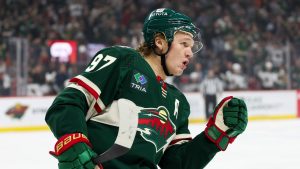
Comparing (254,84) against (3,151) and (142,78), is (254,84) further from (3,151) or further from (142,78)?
(142,78)

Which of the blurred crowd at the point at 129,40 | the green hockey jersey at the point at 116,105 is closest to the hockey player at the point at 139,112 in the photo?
the green hockey jersey at the point at 116,105

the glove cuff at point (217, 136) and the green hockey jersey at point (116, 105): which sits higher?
the green hockey jersey at point (116, 105)

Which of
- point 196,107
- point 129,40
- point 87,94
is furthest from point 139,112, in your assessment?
point 129,40

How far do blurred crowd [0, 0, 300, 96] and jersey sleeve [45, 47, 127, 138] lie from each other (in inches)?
324

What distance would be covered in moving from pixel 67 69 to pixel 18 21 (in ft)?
9.08

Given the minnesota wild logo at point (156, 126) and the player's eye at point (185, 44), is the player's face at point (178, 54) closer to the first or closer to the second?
the player's eye at point (185, 44)

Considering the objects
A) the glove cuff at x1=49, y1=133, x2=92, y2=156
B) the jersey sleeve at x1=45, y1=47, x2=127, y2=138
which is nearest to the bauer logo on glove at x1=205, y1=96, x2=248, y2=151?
the jersey sleeve at x1=45, y1=47, x2=127, y2=138

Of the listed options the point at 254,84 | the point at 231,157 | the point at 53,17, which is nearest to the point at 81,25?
the point at 53,17

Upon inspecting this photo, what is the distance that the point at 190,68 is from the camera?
11.9 meters

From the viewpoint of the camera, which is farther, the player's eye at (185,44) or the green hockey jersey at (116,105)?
the player's eye at (185,44)

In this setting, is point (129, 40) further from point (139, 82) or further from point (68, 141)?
point (68, 141)

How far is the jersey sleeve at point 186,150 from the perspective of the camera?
8.04 feet

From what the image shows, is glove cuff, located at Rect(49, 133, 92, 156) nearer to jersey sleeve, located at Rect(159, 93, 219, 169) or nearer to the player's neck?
the player's neck

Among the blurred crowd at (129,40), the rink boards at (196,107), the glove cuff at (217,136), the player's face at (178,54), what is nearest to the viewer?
the player's face at (178,54)
